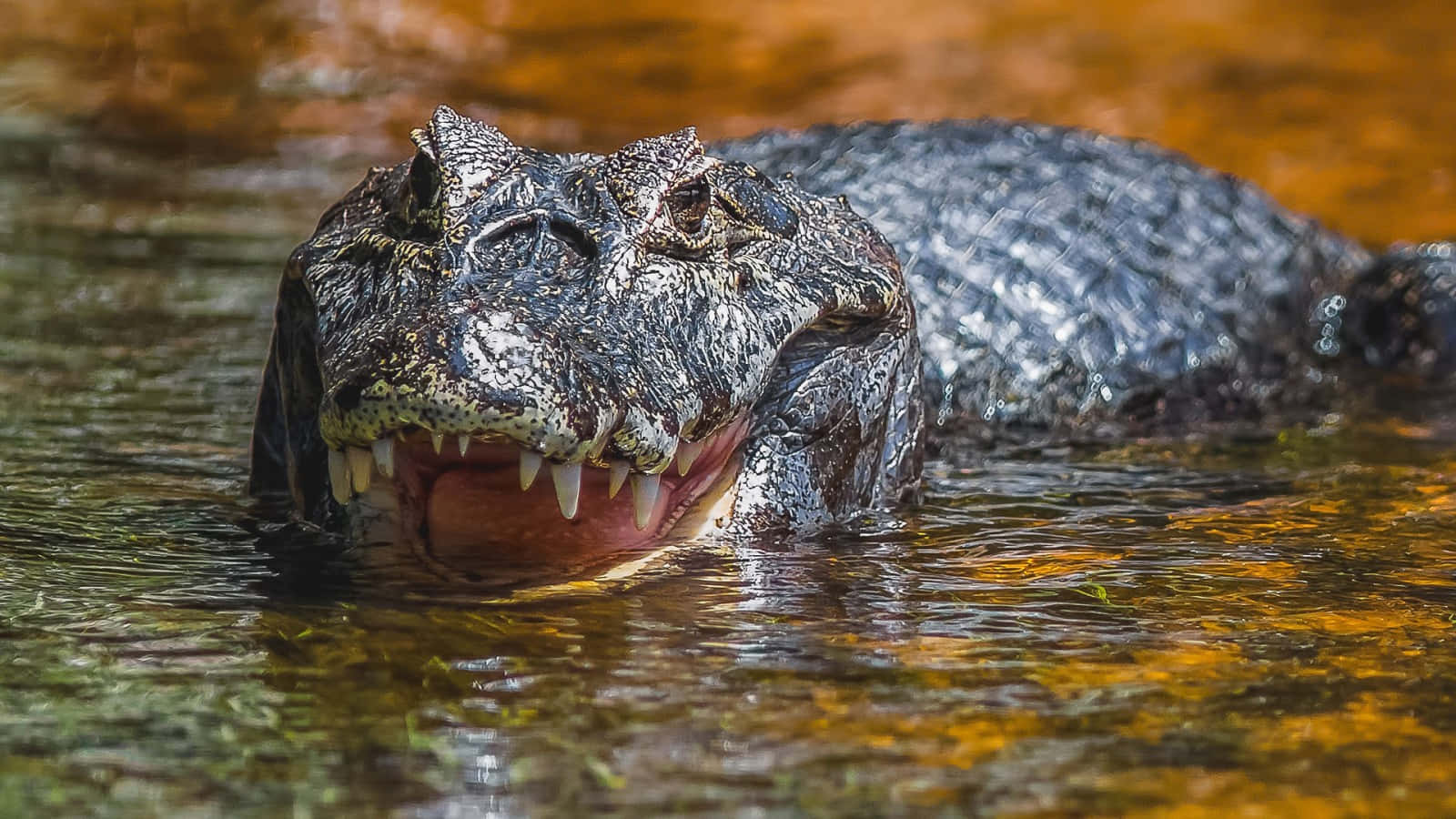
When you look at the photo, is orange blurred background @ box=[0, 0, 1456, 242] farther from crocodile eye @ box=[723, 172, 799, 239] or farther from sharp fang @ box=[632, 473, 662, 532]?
sharp fang @ box=[632, 473, 662, 532]

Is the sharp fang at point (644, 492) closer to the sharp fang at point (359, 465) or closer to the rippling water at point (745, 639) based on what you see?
the rippling water at point (745, 639)

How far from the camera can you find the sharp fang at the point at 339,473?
3717 millimetres

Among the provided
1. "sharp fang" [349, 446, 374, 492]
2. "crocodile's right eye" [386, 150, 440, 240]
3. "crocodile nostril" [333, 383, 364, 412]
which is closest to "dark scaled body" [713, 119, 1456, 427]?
"crocodile's right eye" [386, 150, 440, 240]

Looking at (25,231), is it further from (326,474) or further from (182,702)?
(182,702)

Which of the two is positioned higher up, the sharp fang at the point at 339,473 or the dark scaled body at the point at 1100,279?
the dark scaled body at the point at 1100,279

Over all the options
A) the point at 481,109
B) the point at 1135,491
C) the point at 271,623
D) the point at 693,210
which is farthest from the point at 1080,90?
the point at 271,623

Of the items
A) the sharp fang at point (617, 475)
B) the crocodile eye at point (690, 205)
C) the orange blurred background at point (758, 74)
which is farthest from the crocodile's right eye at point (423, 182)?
the orange blurred background at point (758, 74)

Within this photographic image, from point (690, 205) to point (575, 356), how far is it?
779mm

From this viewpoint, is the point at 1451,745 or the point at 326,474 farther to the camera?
the point at 326,474

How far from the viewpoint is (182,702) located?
10.4ft

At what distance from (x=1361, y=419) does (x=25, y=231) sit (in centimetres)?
587

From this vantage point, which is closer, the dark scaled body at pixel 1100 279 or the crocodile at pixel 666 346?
the crocodile at pixel 666 346

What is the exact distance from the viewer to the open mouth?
3.80 m

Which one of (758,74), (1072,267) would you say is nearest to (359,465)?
(1072,267)
